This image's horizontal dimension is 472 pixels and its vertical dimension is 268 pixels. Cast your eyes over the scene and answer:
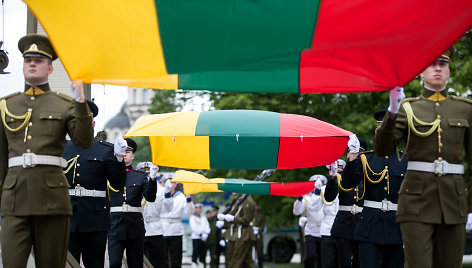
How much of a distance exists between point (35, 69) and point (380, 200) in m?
4.74

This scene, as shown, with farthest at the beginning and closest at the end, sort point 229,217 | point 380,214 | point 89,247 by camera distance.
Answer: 1. point 229,217
2. point 380,214
3. point 89,247

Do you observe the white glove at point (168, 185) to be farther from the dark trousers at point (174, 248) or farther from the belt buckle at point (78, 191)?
the belt buckle at point (78, 191)

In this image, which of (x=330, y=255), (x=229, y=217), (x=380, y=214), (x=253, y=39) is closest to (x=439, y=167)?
(x=253, y=39)

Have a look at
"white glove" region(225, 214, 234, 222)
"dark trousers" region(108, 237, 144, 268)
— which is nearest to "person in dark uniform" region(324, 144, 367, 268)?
"dark trousers" region(108, 237, 144, 268)

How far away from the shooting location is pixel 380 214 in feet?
29.3

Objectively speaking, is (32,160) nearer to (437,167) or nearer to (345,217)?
(437,167)

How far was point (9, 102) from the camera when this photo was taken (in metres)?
5.82

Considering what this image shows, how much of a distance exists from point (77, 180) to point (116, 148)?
1.34 m

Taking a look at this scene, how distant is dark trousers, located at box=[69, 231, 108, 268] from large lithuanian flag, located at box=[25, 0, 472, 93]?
2.44 m

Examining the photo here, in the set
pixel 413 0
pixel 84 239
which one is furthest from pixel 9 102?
pixel 413 0

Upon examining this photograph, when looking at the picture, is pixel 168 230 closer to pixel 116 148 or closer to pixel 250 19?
pixel 116 148

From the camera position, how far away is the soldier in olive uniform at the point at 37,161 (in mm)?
5527

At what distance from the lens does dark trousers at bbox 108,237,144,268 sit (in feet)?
32.8

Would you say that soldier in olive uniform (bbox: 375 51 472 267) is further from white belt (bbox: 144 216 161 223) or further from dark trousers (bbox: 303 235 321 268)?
dark trousers (bbox: 303 235 321 268)
